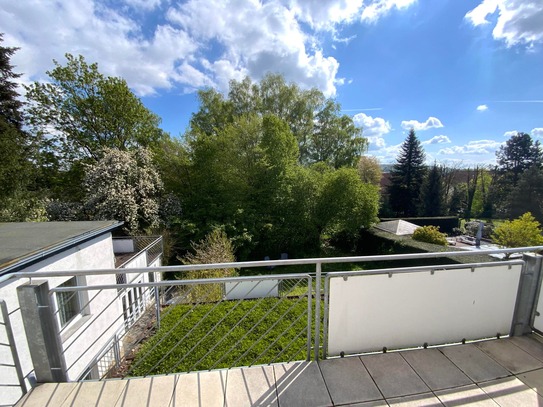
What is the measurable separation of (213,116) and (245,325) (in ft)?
47.3

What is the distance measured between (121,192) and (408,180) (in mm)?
25778

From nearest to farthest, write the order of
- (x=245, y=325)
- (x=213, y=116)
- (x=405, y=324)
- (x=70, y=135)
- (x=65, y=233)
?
(x=405, y=324), (x=65, y=233), (x=245, y=325), (x=70, y=135), (x=213, y=116)

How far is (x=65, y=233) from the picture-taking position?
443 centimetres

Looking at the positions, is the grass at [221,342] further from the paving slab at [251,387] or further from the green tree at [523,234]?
the green tree at [523,234]

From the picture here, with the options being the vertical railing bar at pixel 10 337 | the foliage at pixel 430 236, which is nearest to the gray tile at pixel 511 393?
the vertical railing bar at pixel 10 337

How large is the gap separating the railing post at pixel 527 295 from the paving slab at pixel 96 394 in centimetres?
332

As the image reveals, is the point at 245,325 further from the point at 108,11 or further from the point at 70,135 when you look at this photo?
the point at 70,135

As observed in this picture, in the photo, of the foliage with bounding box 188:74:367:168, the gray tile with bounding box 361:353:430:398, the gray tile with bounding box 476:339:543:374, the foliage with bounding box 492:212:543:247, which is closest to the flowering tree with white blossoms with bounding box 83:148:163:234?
the foliage with bounding box 188:74:367:168

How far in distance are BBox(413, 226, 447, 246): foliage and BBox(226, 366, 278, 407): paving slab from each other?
1530 cm

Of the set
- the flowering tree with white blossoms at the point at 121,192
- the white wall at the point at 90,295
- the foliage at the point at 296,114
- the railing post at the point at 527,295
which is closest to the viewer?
the railing post at the point at 527,295

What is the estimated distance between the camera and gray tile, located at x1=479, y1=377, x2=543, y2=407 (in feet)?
5.39

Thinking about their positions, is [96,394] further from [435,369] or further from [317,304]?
[435,369]

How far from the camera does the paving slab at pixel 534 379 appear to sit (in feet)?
5.79

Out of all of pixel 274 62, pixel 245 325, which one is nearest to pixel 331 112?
pixel 274 62
